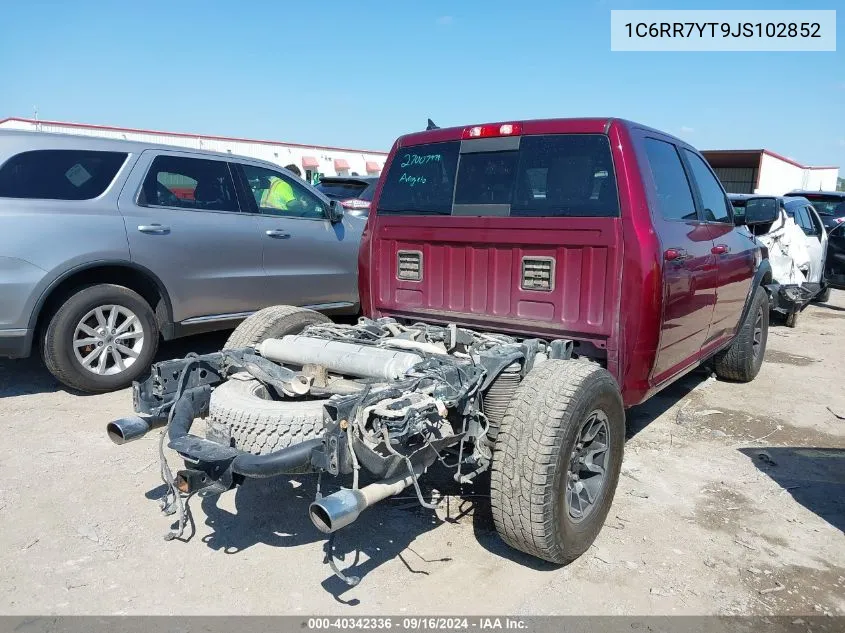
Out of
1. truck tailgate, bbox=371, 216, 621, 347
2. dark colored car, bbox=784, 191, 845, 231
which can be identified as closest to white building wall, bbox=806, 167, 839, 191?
dark colored car, bbox=784, 191, 845, 231

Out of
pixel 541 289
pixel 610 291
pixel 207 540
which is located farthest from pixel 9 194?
pixel 610 291

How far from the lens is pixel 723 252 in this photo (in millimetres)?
4355

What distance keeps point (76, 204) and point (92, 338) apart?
1.00m

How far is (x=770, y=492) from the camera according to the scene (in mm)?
3742

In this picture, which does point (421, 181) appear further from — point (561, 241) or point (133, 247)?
point (133, 247)

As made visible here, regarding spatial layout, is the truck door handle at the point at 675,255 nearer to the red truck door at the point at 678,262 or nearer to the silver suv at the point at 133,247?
the red truck door at the point at 678,262

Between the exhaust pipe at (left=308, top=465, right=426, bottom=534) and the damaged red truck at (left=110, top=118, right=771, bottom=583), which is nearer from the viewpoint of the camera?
the exhaust pipe at (left=308, top=465, right=426, bottom=534)

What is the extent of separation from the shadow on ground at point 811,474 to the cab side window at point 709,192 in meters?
1.61

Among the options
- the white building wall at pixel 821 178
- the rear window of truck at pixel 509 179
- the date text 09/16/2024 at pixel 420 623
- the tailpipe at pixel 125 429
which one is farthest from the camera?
the white building wall at pixel 821 178

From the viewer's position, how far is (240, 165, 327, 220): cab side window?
6016mm

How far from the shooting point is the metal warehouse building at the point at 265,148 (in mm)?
17345

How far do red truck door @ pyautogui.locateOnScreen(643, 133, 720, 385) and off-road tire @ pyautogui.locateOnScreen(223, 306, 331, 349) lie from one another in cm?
207

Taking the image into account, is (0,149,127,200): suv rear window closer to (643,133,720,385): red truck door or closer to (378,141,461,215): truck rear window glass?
(378,141,461,215): truck rear window glass

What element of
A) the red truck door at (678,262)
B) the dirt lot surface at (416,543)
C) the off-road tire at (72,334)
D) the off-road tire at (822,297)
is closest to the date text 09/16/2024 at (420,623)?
the dirt lot surface at (416,543)
